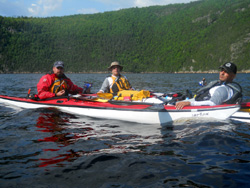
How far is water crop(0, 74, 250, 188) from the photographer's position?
3453 millimetres

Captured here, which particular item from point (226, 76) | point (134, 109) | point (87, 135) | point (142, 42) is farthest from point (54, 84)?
point (142, 42)

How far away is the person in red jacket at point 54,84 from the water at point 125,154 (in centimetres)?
209

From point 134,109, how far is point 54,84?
361 cm

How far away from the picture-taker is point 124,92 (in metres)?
8.34

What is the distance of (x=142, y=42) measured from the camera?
7042 inches

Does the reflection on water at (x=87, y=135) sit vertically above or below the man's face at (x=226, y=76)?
below

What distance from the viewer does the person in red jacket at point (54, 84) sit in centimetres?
854

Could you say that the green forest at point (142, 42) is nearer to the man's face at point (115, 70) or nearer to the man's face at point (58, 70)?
the man's face at point (115, 70)

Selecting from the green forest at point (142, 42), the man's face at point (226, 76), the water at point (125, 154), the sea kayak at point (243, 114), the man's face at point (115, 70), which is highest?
the green forest at point (142, 42)

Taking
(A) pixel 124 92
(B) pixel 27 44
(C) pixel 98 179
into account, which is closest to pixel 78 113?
(A) pixel 124 92

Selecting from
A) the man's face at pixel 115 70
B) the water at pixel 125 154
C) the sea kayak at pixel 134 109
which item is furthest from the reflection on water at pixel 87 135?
the man's face at pixel 115 70

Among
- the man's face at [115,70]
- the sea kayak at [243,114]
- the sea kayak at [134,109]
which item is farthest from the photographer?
the man's face at [115,70]

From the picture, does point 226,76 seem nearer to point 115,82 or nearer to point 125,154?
point 125,154

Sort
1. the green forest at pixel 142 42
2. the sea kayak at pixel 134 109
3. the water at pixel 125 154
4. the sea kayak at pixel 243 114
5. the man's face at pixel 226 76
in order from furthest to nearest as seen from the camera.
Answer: the green forest at pixel 142 42
the sea kayak at pixel 243 114
the sea kayak at pixel 134 109
the man's face at pixel 226 76
the water at pixel 125 154
